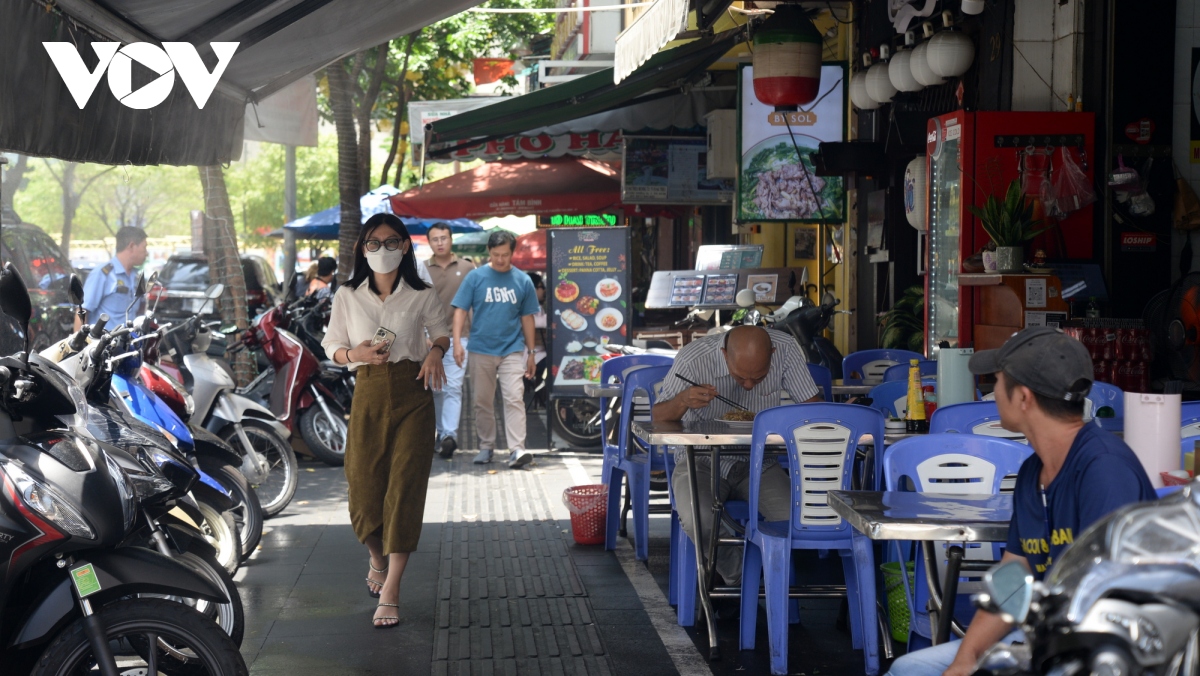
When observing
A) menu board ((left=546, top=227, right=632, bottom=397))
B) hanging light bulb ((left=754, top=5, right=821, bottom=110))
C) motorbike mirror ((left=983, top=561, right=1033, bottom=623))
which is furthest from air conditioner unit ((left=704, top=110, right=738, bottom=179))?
motorbike mirror ((left=983, top=561, right=1033, bottom=623))

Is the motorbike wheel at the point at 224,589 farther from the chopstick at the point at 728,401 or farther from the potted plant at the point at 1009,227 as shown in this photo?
the potted plant at the point at 1009,227

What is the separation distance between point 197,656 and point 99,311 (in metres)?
6.77

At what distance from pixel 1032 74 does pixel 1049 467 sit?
5917 mm

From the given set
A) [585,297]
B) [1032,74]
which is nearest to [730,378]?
[1032,74]

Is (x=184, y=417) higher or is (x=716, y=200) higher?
(x=716, y=200)

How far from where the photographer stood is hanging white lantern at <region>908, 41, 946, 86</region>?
9.61 meters

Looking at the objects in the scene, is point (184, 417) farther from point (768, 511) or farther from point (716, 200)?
point (716, 200)

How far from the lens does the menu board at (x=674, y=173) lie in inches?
627

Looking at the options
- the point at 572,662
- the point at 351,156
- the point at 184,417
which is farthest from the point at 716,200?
the point at 572,662

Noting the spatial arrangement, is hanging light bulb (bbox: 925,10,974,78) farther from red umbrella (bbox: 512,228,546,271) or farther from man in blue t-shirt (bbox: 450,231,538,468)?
red umbrella (bbox: 512,228,546,271)

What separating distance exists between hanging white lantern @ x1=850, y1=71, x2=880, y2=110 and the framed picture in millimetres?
2638

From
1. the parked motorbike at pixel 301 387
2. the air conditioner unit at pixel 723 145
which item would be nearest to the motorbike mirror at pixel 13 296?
the parked motorbike at pixel 301 387

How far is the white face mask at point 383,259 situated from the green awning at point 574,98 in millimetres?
6787

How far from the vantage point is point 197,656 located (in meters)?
3.94
